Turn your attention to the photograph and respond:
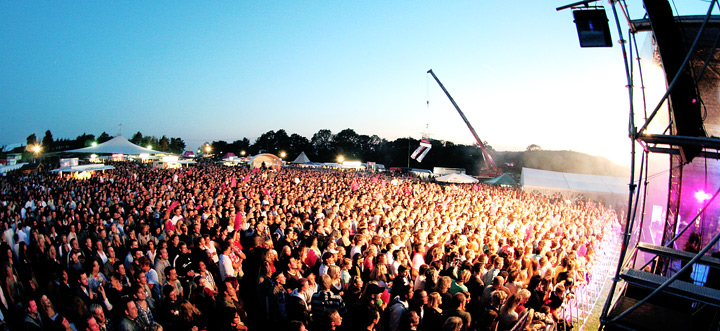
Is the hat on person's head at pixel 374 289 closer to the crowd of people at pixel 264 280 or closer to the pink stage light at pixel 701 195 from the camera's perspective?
the crowd of people at pixel 264 280

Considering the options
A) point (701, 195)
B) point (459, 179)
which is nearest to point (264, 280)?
point (701, 195)

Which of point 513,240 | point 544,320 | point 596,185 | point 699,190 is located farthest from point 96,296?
point 596,185

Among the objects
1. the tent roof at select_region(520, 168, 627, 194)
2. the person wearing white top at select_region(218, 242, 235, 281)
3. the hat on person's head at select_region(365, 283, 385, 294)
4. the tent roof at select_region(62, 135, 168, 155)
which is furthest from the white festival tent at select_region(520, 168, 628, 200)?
the tent roof at select_region(62, 135, 168, 155)

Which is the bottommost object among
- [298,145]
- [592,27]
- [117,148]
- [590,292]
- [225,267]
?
[590,292]

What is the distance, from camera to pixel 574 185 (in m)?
19.3

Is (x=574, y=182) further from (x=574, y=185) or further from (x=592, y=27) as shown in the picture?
(x=592, y=27)

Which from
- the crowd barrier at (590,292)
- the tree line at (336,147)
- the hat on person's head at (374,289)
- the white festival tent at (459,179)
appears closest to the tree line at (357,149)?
the tree line at (336,147)

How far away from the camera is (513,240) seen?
21.3ft

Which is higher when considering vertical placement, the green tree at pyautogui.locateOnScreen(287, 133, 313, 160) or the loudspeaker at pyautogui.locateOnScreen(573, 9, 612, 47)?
the green tree at pyautogui.locateOnScreen(287, 133, 313, 160)

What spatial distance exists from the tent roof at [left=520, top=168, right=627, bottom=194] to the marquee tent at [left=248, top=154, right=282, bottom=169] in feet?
74.6

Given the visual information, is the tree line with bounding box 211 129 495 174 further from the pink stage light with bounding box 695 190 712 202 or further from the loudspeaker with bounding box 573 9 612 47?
the loudspeaker with bounding box 573 9 612 47

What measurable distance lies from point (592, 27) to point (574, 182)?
19.2 metres

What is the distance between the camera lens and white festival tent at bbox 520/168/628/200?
18.5 m

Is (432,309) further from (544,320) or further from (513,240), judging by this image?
(513,240)
